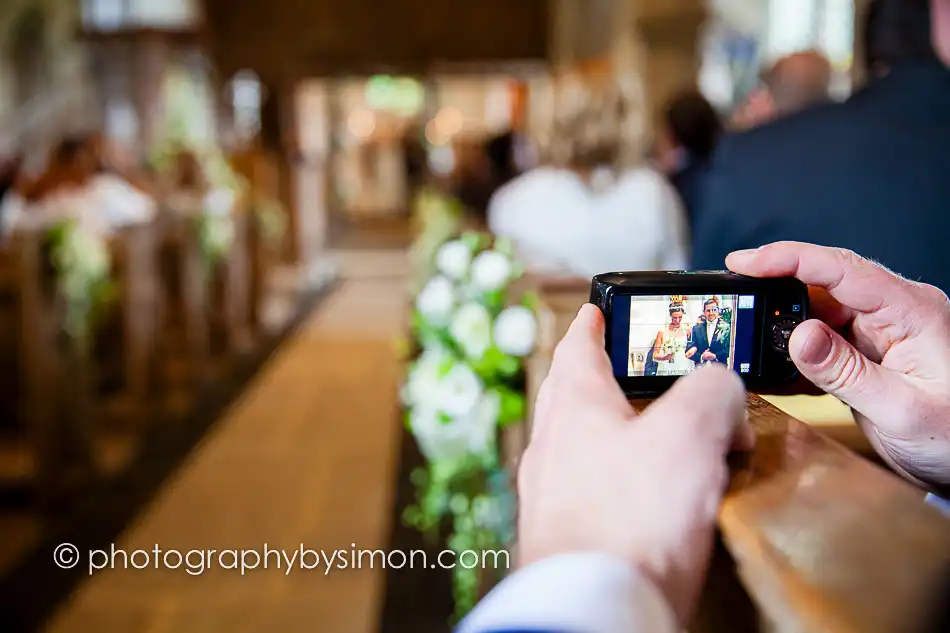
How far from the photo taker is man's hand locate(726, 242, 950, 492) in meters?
0.81

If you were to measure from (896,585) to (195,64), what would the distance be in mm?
15197

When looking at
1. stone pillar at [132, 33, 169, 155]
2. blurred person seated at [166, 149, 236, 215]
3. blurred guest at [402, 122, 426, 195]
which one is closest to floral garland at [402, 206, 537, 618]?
blurred person seated at [166, 149, 236, 215]

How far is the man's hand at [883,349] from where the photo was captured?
81cm

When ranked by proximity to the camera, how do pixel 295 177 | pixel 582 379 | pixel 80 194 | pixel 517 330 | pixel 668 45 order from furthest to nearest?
pixel 295 177, pixel 668 45, pixel 80 194, pixel 517 330, pixel 582 379

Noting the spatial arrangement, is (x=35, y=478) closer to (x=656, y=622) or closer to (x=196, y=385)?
(x=196, y=385)

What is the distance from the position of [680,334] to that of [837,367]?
127 millimetres

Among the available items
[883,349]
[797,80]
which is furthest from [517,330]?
[797,80]

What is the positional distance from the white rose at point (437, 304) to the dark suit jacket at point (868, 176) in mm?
623

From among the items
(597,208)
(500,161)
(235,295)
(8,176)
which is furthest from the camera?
(235,295)

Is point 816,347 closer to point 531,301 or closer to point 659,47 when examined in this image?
point 531,301

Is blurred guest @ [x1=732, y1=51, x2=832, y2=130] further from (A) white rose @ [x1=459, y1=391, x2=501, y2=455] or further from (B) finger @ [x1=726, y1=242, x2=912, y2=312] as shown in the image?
(B) finger @ [x1=726, y1=242, x2=912, y2=312]

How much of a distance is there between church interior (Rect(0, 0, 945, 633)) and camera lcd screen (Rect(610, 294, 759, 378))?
0.20 feet

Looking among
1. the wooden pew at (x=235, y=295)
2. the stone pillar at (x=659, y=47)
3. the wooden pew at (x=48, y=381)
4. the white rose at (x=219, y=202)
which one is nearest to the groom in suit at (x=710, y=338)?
the wooden pew at (x=48, y=381)

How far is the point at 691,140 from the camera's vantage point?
13.2 ft
